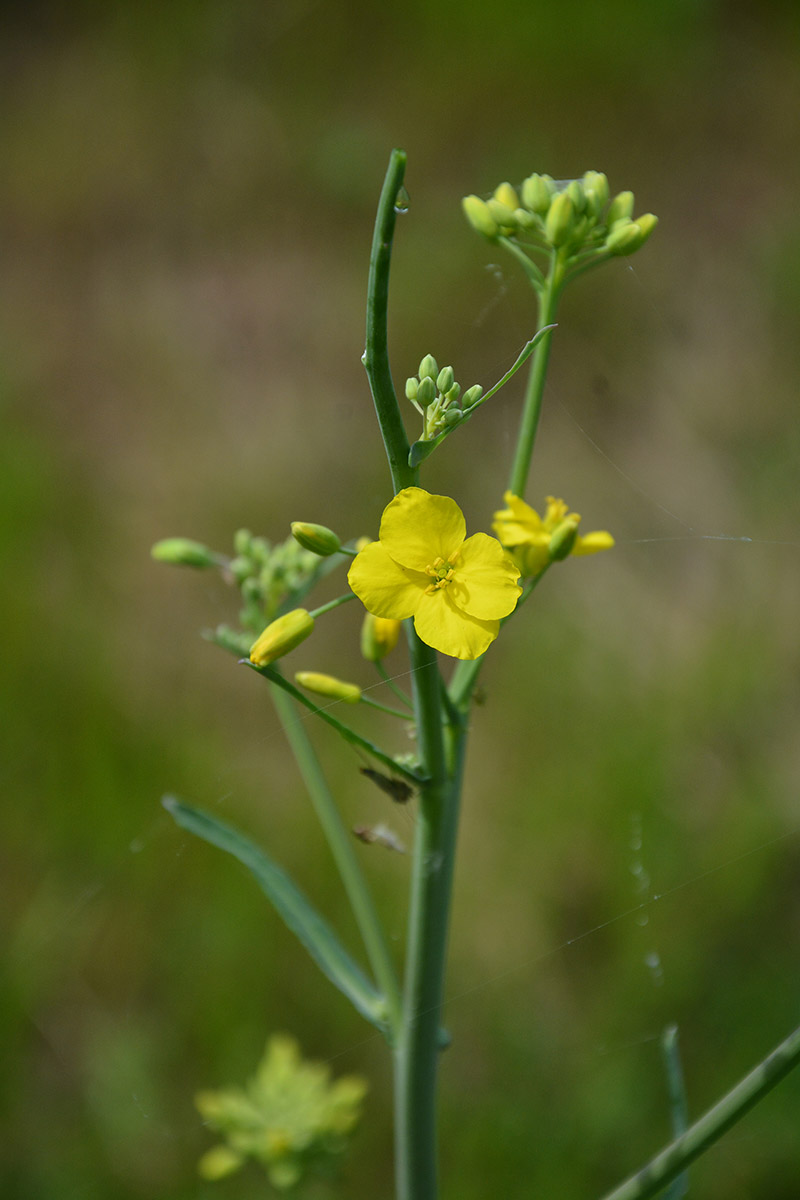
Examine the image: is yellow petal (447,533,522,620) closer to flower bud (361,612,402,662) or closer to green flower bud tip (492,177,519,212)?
flower bud (361,612,402,662)

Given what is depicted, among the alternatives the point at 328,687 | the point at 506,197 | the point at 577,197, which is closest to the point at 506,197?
the point at 506,197

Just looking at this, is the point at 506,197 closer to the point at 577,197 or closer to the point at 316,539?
the point at 577,197

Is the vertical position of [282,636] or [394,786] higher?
[282,636]

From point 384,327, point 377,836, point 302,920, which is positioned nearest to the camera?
point 384,327

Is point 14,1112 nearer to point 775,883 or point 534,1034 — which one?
point 534,1034

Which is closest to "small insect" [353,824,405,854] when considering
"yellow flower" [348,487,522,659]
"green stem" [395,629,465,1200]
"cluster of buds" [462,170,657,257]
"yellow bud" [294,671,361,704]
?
"green stem" [395,629,465,1200]

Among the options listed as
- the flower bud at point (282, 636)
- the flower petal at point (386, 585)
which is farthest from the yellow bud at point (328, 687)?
the flower petal at point (386, 585)

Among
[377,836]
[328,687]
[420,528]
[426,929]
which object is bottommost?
[426,929]
